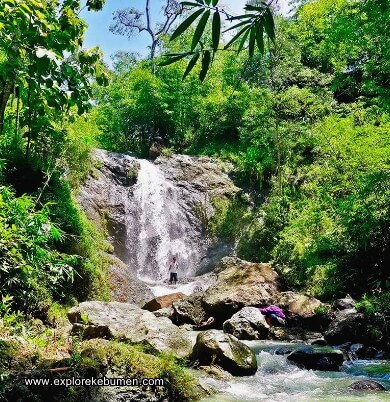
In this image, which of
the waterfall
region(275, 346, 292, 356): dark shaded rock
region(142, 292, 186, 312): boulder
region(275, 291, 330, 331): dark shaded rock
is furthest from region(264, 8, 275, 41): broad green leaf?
the waterfall

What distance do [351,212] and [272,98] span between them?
9.38 m

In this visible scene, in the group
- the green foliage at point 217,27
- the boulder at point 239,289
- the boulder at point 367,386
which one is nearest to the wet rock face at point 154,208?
the boulder at point 239,289

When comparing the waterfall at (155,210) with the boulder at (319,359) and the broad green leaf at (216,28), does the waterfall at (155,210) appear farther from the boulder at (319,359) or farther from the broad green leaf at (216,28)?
the broad green leaf at (216,28)

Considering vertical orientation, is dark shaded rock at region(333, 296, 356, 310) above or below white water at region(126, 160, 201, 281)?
below

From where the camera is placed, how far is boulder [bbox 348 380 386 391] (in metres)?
5.92

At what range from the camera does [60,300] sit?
8.93 m

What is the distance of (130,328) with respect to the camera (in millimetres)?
7438

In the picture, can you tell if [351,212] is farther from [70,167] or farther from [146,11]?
[146,11]

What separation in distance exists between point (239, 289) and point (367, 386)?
6.46 meters

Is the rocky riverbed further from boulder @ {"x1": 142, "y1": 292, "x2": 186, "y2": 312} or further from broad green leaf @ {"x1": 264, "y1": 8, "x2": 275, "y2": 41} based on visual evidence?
broad green leaf @ {"x1": 264, "y1": 8, "x2": 275, "y2": 41}

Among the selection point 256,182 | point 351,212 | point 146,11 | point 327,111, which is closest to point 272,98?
point 327,111

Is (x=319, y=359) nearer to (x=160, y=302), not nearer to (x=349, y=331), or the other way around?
(x=349, y=331)

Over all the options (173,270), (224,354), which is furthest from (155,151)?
Answer: (224,354)

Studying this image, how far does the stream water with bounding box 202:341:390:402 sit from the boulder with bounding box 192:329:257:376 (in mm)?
163
